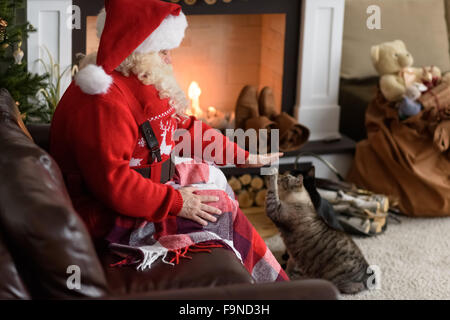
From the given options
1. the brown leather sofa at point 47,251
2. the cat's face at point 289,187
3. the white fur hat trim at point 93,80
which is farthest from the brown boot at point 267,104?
the brown leather sofa at point 47,251

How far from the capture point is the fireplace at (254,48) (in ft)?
9.33

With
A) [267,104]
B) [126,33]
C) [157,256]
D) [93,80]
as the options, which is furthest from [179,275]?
[267,104]

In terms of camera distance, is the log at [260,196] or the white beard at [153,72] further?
the log at [260,196]

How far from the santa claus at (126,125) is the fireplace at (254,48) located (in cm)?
107

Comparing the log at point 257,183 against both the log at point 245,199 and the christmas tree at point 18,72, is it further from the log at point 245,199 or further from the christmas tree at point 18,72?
the christmas tree at point 18,72

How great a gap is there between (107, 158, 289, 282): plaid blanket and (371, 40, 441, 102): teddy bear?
1.37 metres

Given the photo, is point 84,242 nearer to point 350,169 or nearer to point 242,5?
point 242,5

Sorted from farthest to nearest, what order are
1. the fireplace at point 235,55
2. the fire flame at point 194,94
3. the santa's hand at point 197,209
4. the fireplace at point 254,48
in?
the fire flame at point 194,94 < the fireplace at point 235,55 < the fireplace at point 254,48 < the santa's hand at point 197,209

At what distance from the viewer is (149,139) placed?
1819 millimetres

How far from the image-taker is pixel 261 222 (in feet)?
10.1

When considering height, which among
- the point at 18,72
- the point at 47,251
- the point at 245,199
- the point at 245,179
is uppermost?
the point at 18,72

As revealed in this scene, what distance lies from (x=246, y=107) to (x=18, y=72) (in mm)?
1105

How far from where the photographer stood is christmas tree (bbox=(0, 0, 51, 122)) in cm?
242

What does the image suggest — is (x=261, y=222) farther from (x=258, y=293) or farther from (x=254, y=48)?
(x=258, y=293)
